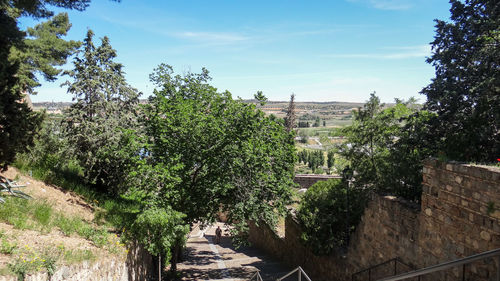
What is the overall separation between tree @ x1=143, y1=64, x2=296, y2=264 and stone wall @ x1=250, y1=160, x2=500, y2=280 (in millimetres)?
3235

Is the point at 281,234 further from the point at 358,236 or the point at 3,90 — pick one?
the point at 3,90

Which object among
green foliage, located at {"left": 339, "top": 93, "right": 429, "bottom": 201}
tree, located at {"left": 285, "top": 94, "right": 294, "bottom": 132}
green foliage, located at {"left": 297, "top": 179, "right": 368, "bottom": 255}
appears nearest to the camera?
green foliage, located at {"left": 339, "top": 93, "right": 429, "bottom": 201}

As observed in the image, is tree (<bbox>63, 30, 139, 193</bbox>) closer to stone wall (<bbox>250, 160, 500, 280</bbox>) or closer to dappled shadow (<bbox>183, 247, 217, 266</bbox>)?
dappled shadow (<bbox>183, 247, 217, 266</bbox>)

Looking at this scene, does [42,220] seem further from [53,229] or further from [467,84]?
[467,84]

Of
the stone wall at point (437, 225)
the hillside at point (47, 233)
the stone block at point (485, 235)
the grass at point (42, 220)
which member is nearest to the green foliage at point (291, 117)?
the stone wall at point (437, 225)

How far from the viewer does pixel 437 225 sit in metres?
7.29

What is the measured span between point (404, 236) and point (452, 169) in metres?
2.43

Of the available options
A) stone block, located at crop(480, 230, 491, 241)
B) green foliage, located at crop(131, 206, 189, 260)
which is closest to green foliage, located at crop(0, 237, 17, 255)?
green foliage, located at crop(131, 206, 189, 260)

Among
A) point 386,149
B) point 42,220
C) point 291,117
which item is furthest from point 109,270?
point 291,117

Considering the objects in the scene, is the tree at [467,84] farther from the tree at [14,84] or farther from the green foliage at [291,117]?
the green foliage at [291,117]

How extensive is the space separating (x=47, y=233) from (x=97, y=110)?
541 centimetres

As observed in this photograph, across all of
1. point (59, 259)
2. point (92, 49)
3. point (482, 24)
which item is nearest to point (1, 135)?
point (59, 259)

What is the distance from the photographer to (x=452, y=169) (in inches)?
269

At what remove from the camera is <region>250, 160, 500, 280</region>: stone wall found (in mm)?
6035
